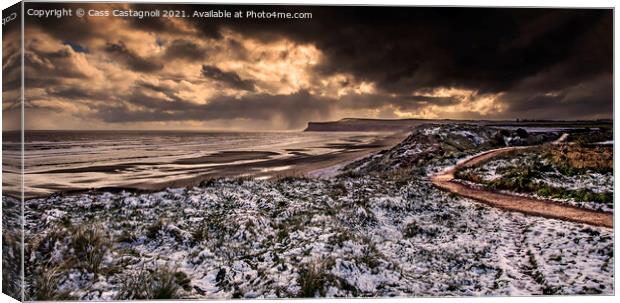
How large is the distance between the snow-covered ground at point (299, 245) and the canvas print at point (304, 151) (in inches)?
1.1

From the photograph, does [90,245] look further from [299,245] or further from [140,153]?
[299,245]

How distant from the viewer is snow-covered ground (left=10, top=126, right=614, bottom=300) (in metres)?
7.27

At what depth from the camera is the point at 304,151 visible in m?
8.53

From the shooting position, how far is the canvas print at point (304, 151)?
7387 mm

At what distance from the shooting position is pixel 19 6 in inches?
289

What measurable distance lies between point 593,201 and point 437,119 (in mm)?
2859

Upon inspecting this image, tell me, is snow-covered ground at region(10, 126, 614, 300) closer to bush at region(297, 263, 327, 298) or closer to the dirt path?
bush at region(297, 263, 327, 298)

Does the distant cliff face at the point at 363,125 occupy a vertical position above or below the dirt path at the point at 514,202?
above

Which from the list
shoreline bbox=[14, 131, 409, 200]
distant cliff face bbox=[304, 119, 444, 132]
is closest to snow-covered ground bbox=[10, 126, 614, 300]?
shoreline bbox=[14, 131, 409, 200]

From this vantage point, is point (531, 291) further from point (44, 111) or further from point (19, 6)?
point (19, 6)

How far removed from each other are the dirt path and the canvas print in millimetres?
37

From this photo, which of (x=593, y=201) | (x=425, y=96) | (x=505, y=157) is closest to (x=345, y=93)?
(x=425, y=96)

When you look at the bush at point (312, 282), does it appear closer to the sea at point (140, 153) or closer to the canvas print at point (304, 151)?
the canvas print at point (304, 151)

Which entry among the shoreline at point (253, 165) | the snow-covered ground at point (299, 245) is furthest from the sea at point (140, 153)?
the snow-covered ground at point (299, 245)
